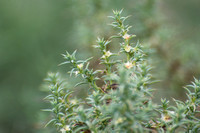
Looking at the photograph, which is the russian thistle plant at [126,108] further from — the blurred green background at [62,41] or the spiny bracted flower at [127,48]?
the blurred green background at [62,41]

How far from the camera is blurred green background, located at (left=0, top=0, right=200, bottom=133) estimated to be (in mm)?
1568

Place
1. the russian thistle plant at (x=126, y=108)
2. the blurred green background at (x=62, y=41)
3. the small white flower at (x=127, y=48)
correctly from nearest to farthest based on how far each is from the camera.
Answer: the russian thistle plant at (x=126, y=108), the small white flower at (x=127, y=48), the blurred green background at (x=62, y=41)

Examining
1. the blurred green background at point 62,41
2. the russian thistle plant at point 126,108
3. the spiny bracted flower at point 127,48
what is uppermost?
the blurred green background at point 62,41

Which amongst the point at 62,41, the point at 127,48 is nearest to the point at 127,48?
the point at 127,48

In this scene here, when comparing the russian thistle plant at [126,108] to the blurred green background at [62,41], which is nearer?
the russian thistle plant at [126,108]

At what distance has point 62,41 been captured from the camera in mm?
2461

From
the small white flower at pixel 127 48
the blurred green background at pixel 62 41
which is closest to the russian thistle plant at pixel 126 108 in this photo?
the small white flower at pixel 127 48

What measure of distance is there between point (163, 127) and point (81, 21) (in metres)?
1.20

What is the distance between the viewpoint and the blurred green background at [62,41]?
5.15ft

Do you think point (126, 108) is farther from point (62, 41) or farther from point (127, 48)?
point (62, 41)

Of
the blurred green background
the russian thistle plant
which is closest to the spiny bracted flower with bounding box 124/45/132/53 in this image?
the russian thistle plant

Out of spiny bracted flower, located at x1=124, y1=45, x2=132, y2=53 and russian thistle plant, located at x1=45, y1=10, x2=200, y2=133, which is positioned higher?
spiny bracted flower, located at x1=124, y1=45, x2=132, y2=53

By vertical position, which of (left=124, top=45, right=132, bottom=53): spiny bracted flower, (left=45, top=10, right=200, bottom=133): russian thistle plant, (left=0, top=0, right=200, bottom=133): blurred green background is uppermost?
(left=0, top=0, right=200, bottom=133): blurred green background

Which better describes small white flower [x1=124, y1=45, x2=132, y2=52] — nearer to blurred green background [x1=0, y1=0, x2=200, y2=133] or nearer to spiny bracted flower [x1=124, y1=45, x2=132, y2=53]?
spiny bracted flower [x1=124, y1=45, x2=132, y2=53]
